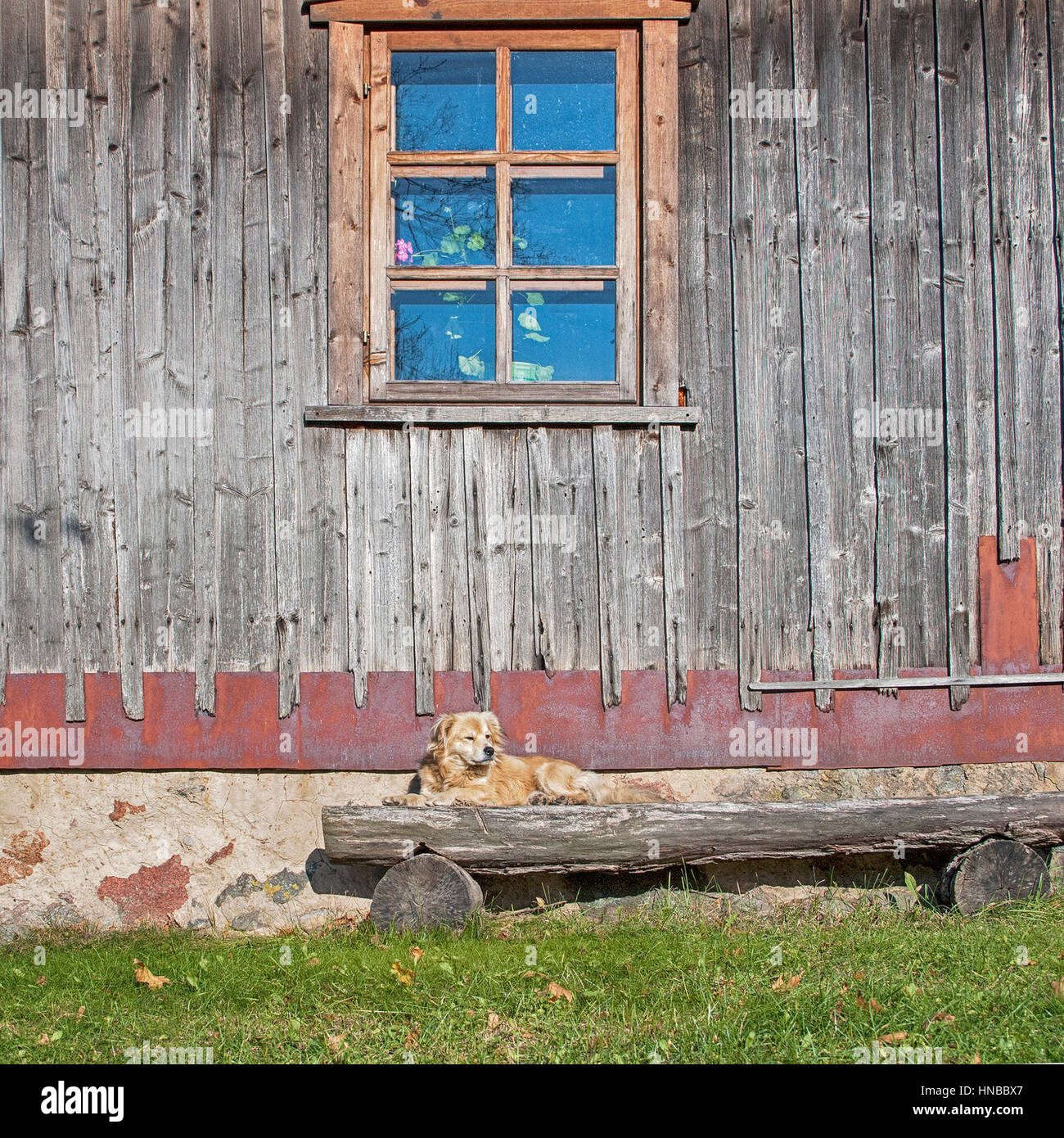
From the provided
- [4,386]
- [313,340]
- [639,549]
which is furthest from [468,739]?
[4,386]

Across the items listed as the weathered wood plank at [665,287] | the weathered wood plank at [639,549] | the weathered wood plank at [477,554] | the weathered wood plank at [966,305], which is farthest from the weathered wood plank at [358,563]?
the weathered wood plank at [966,305]

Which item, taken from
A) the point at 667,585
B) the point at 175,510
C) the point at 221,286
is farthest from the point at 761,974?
the point at 221,286

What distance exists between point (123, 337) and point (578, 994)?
3.80m

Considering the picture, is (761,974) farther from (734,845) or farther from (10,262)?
(10,262)

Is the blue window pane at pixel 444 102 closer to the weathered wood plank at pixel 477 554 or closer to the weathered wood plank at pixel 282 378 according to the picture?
the weathered wood plank at pixel 282 378

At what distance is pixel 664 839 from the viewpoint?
4344 millimetres

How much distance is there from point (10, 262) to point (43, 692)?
2.19m

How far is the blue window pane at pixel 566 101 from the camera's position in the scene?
4957 mm

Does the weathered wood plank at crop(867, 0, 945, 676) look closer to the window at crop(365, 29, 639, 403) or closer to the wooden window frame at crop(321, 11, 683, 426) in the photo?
the wooden window frame at crop(321, 11, 683, 426)

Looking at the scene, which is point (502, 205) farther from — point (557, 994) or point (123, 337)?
point (557, 994)

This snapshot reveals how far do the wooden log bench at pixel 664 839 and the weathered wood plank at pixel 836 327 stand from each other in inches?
27.5

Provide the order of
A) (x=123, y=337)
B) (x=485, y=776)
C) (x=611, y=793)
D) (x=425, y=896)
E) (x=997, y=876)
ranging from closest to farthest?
(x=425, y=896), (x=997, y=876), (x=485, y=776), (x=611, y=793), (x=123, y=337)

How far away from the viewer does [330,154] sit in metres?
4.87

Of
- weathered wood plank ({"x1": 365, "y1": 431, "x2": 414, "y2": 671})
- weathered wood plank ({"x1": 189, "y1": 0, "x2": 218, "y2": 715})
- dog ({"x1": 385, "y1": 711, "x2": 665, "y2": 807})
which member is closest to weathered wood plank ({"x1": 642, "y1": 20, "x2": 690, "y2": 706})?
dog ({"x1": 385, "y1": 711, "x2": 665, "y2": 807})
